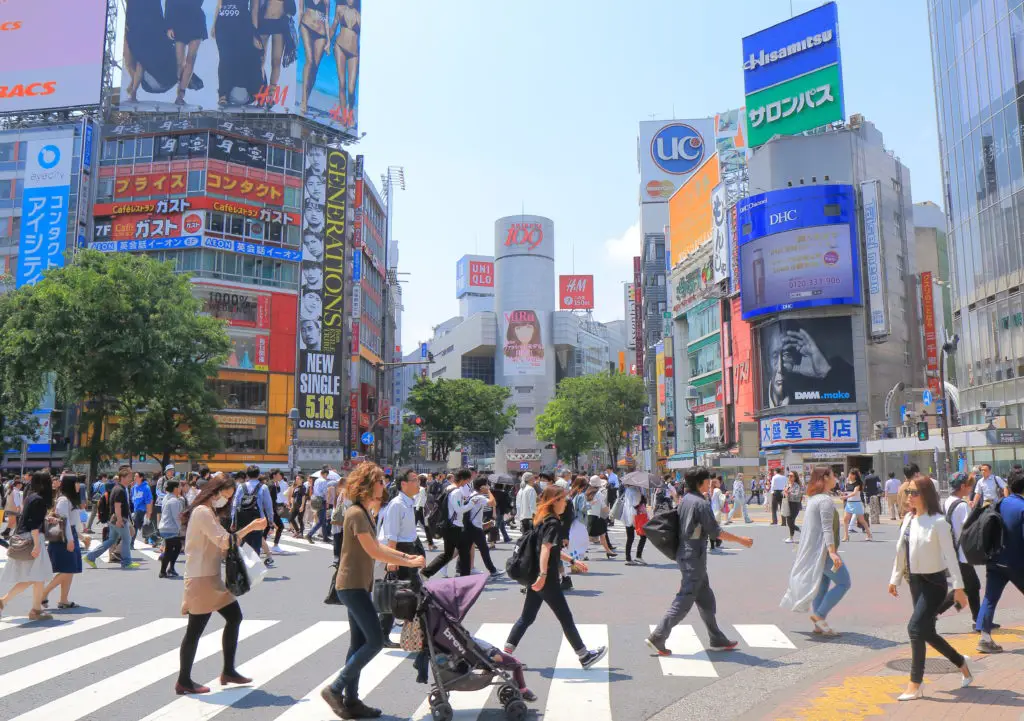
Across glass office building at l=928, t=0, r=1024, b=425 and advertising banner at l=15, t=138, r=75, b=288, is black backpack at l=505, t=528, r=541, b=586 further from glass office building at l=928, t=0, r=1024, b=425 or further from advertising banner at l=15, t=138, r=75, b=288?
advertising banner at l=15, t=138, r=75, b=288

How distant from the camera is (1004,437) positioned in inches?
1225

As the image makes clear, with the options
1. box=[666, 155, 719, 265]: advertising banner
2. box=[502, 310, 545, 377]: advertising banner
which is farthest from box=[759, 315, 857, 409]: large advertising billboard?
box=[502, 310, 545, 377]: advertising banner

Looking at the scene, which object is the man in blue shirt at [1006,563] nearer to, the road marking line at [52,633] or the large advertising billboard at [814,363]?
the road marking line at [52,633]

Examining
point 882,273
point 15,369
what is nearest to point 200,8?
point 15,369

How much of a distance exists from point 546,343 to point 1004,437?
3674 inches

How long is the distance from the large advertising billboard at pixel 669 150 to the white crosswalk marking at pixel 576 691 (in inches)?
4109

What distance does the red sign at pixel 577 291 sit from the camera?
464 feet

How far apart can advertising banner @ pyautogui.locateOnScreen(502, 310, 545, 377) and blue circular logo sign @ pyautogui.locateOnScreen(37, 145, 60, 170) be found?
72779 millimetres

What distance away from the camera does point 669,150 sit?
110 metres

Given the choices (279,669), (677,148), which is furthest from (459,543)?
(677,148)

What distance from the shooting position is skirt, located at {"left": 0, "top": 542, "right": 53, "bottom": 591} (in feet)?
32.9

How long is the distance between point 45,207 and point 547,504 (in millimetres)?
55665

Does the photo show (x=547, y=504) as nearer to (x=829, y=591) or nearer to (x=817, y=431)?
(x=829, y=591)

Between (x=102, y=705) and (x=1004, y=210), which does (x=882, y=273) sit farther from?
(x=102, y=705)
